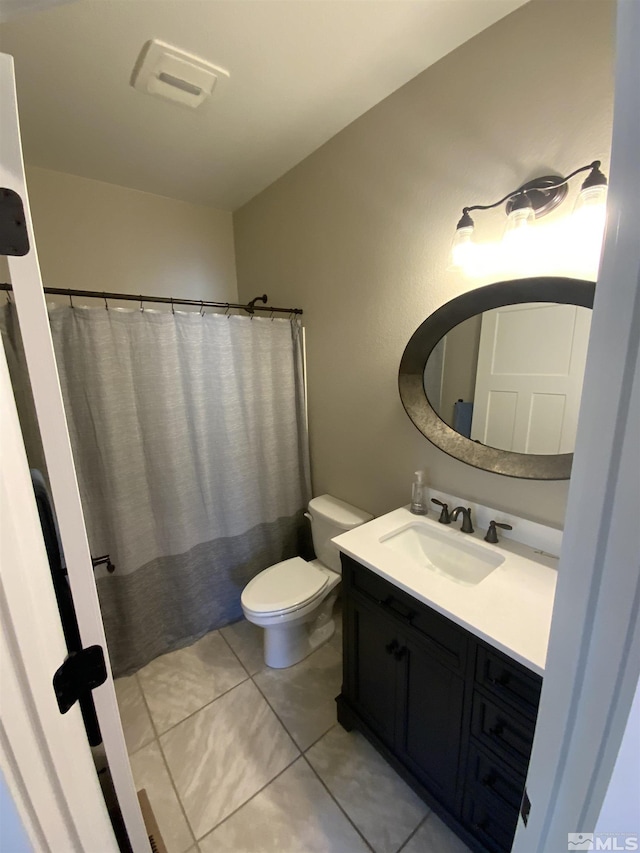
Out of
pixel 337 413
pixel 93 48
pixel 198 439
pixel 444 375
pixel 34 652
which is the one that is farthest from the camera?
pixel 337 413

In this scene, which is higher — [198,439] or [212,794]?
[198,439]

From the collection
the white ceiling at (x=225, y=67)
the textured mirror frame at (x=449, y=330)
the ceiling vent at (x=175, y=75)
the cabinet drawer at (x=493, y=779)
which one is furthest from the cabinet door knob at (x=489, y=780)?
the ceiling vent at (x=175, y=75)

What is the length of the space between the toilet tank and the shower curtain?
281mm

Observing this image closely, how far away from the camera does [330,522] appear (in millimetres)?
1868

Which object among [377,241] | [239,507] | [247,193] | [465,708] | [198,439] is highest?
[247,193]

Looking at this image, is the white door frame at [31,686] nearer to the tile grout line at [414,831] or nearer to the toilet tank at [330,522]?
the tile grout line at [414,831]

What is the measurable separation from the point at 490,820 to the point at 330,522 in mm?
1154

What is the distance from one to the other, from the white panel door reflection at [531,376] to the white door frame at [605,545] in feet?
3.00

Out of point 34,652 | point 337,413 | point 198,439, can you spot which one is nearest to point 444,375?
point 337,413

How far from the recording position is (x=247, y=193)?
220cm

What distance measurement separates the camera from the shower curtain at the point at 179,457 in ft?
5.03

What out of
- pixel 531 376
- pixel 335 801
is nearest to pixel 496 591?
pixel 531 376

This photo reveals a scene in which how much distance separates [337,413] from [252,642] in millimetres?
1360

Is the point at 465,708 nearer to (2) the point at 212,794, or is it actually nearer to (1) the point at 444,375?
(2) the point at 212,794
